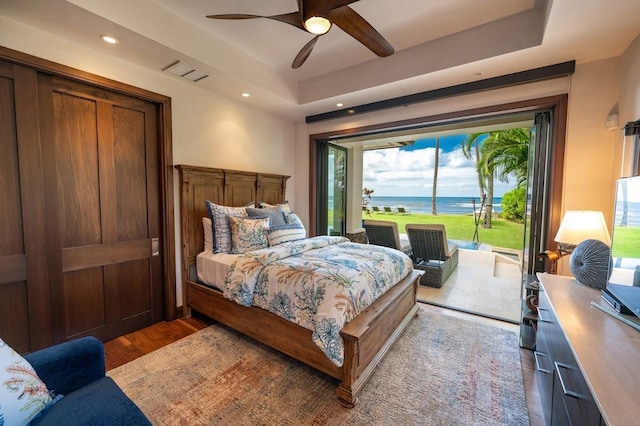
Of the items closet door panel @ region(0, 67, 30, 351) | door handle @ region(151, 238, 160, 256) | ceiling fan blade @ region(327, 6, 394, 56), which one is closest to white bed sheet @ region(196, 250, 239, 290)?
door handle @ region(151, 238, 160, 256)

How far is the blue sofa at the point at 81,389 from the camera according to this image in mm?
966

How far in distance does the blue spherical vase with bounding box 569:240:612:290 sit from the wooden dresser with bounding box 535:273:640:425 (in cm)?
6

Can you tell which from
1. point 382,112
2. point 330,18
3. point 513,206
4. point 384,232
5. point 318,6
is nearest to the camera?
point 318,6

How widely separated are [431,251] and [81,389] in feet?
13.3

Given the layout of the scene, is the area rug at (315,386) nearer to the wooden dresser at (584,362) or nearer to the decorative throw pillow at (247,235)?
the wooden dresser at (584,362)

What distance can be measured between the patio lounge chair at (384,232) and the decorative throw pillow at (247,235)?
1990mm

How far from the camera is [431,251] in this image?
13.5 ft

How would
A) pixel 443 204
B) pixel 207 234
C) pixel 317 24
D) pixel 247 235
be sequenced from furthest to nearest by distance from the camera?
pixel 443 204, pixel 207 234, pixel 247 235, pixel 317 24

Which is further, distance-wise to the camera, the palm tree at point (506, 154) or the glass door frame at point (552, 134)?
the palm tree at point (506, 154)

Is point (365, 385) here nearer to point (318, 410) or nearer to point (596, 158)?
point (318, 410)

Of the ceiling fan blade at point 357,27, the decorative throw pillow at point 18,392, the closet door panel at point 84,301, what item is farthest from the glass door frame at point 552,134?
the closet door panel at point 84,301

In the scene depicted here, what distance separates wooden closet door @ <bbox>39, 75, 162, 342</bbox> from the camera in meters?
2.18

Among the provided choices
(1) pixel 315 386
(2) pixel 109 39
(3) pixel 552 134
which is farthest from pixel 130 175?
(3) pixel 552 134

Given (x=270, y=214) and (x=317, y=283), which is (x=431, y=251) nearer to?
(x=270, y=214)
